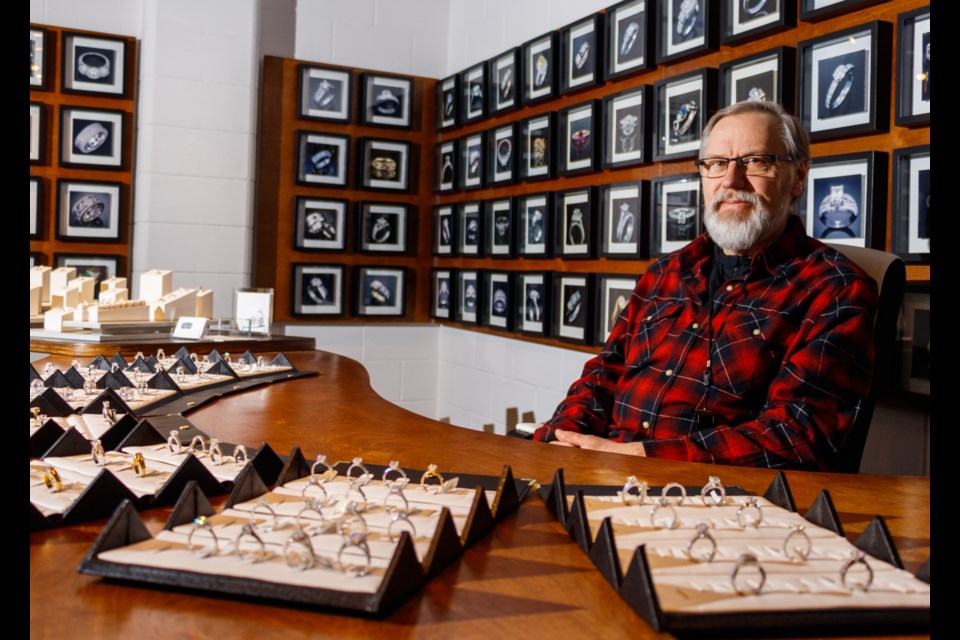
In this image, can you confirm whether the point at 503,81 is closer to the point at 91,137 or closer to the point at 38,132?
the point at 91,137

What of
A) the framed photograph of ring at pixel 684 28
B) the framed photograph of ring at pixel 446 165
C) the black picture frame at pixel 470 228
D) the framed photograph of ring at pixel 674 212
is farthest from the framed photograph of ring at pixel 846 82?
the framed photograph of ring at pixel 446 165

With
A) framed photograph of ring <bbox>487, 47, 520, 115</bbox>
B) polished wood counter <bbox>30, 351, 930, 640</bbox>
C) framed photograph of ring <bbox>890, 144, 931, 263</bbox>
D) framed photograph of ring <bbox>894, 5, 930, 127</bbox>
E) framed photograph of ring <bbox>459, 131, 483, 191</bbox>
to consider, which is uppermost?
framed photograph of ring <bbox>487, 47, 520, 115</bbox>

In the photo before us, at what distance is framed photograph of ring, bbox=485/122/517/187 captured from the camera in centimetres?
491

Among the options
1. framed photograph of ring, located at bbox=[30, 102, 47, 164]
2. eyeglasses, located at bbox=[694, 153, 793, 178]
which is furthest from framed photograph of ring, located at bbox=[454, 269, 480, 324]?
eyeglasses, located at bbox=[694, 153, 793, 178]

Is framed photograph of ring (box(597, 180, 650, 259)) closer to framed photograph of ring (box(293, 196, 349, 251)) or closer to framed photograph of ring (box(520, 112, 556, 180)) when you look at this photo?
framed photograph of ring (box(520, 112, 556, 180))

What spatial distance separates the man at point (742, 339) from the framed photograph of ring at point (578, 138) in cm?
165

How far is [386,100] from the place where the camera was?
18.9 ft

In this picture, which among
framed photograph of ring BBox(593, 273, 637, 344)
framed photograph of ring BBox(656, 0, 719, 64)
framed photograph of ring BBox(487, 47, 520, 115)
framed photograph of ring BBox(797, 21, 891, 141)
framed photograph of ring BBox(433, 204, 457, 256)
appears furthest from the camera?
framed photograph of ring BBox(433, 204, 457, 256)

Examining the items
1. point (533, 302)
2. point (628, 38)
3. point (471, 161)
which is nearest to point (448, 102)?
point (471, 161)

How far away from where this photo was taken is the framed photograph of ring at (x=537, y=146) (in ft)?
14.8

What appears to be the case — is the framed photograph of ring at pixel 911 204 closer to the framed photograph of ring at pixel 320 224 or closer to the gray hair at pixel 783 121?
the gray hair at pixel 783 121

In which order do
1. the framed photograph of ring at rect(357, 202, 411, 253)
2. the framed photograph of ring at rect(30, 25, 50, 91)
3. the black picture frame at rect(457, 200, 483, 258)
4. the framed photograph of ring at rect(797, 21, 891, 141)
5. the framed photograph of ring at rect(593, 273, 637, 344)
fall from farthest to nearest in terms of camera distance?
the framed photograph of ring at rect(357, 202, 411, 253), the black picture frame at rect(457, 200, 483, 258), the framed photograph of ring at rect(30, 25, 50, 91), the framed photograph of ring at rect(593, 273, 637, 344), the framed photograph of ring at rect(797, 21, 891, 141)

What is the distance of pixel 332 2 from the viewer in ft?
18.5

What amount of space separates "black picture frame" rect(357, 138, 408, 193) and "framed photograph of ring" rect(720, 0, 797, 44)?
9.59 ft
